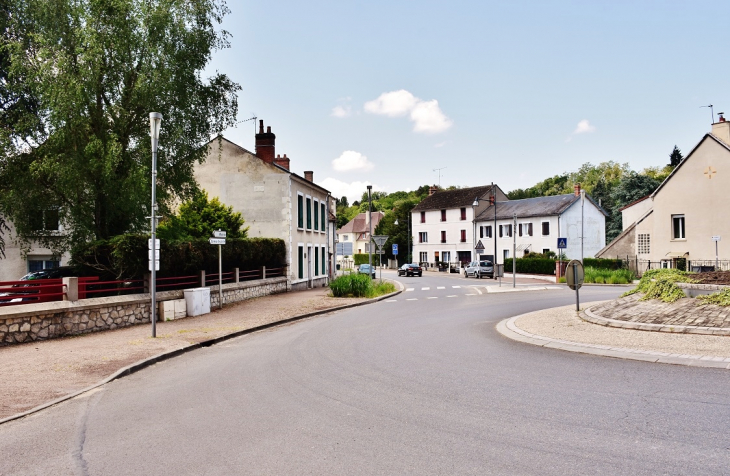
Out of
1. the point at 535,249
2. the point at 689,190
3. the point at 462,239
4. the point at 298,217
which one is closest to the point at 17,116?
the point at 298,217

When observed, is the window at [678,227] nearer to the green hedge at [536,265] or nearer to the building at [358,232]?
the green hedge at [536,265]

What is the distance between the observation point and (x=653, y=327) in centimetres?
1169

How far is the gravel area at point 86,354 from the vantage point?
8242mm

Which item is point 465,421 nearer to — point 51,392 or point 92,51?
point 51,392

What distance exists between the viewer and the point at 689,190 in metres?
36.5

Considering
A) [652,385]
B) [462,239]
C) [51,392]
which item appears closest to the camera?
[652,385]

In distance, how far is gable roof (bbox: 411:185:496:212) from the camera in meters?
69.6

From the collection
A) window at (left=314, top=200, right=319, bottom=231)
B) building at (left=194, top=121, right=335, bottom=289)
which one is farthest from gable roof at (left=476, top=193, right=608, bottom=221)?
building at (left=194, top=121, right=335, bottom=289)

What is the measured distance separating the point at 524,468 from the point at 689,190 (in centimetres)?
3845

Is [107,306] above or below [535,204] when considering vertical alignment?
below

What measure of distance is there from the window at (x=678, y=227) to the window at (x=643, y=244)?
27.1 feet

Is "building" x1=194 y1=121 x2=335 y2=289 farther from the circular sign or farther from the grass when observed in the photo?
the circular sign

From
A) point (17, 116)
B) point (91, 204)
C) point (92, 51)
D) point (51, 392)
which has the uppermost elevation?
point (92, 51)

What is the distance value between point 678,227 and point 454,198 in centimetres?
3701
